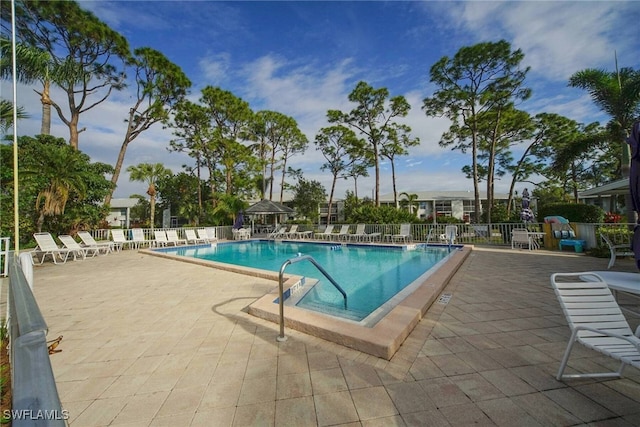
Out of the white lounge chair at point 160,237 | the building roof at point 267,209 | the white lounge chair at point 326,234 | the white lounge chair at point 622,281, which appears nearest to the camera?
the white lounge chair at point 622,281

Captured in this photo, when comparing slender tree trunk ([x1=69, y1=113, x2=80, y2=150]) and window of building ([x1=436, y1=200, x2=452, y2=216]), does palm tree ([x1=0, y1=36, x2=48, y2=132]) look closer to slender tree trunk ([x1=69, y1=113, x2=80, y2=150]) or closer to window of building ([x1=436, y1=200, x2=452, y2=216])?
slender tree trunk ([x1=69, y1=113, x2=80, y2=150])

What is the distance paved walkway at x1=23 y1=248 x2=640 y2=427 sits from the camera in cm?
180

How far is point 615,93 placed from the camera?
10.1 metres

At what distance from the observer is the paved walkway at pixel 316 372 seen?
5.90ft

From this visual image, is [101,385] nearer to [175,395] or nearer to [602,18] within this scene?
[175,395]

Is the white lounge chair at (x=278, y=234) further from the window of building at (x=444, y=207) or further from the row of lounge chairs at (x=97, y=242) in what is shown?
the window of building at (x=444, y=207)

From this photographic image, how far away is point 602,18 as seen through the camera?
8.02 metres

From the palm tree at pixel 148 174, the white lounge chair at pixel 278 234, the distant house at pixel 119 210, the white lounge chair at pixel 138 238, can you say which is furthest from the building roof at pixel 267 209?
the distant house at pixel 119 210

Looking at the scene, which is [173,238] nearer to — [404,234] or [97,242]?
[97,242]

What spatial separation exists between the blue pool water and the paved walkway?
127cm

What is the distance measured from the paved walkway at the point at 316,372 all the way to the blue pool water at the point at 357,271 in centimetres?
127

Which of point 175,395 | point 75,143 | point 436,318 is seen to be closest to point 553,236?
point 436,318

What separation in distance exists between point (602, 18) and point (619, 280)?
9656mm

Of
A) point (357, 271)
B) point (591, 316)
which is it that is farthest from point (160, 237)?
point (591, 316)
